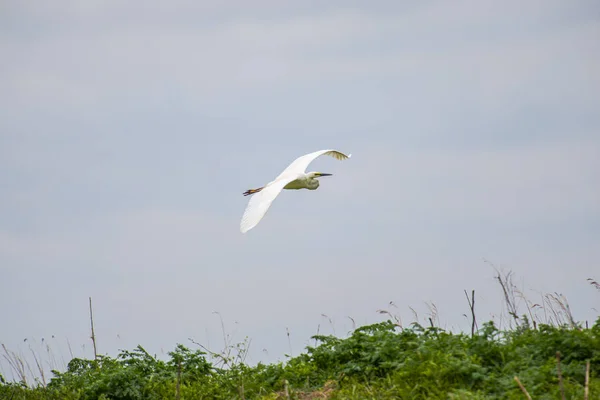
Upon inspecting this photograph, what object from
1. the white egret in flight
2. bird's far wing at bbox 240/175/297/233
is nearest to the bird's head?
the white egret in flight

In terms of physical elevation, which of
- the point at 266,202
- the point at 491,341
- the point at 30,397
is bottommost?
the point at 30,397

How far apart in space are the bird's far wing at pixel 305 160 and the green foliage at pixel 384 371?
13.3ft

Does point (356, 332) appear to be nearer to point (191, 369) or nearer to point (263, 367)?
point (263, 367)

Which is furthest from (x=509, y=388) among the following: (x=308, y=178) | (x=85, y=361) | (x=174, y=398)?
(x=308, y=178)

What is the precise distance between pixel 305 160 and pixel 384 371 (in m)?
5.50

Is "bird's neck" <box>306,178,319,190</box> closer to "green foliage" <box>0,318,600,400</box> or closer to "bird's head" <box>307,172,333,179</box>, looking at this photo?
"bird's head" <box>307,172,333,179</box>

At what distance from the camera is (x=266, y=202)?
8312mm

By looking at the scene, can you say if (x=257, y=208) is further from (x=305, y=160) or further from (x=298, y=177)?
(x=305, y=160)

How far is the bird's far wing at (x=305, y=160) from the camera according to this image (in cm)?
1127

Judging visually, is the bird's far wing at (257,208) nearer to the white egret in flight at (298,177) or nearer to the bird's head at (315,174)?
the white egret in flight at (298,177)

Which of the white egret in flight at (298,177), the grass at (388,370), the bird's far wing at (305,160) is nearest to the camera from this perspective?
the grass at (388,370)

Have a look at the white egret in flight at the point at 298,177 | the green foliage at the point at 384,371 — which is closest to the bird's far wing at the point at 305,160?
the white egret in flight at the point at 298,177

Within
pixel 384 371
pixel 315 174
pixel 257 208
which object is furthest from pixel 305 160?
pixel 384 371

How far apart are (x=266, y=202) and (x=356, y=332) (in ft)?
6.60
